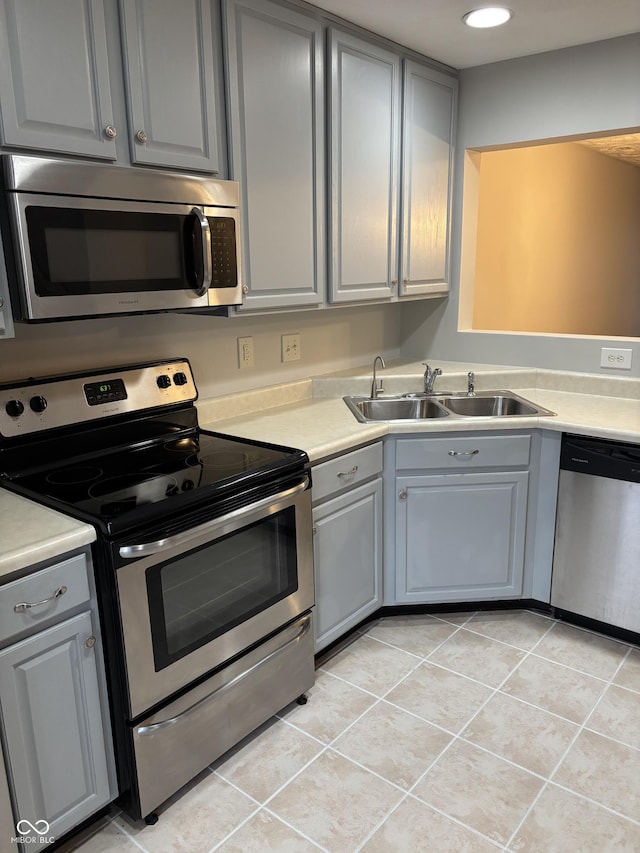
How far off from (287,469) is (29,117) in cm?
112

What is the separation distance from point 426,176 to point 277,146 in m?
0.95

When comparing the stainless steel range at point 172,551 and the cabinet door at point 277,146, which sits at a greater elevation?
the cabinet door at point 277,146

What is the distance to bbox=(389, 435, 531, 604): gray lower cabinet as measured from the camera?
249 centimetres

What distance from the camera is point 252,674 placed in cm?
194

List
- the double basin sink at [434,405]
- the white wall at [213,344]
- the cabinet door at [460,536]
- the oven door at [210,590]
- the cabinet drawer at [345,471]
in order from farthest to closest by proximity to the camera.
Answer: the double basin sink at [434,405] → the cabinet door at [460,536] → the cabinet drawer at [345,471] → the white wall at [213,344] → the oven door at [210,590]

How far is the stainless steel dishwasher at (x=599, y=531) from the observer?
7.64 ft

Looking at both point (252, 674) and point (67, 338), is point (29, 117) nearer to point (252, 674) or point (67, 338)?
point (67, 338)

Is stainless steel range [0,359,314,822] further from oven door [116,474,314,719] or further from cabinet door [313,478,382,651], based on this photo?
cabinet door [313,478,382,651]

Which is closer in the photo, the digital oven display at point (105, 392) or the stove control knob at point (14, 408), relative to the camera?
the stove control knob at point (14, 408)

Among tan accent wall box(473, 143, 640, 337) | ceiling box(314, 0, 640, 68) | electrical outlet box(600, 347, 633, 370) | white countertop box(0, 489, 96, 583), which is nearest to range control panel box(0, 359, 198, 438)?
white countertop box(0, 489, 96, 583)

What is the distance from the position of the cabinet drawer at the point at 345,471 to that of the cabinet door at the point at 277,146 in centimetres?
59

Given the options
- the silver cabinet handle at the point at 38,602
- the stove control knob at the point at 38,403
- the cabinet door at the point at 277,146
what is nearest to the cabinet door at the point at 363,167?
the cabinet door at the point at 277,146

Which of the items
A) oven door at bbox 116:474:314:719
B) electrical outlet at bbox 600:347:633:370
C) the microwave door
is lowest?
oven door at bbox 116:474:314:719

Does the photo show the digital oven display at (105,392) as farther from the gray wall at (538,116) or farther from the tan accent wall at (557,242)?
the tan accent wall at (557,242)
